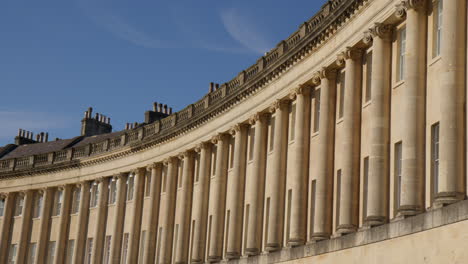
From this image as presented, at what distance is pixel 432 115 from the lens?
28312 millimetres

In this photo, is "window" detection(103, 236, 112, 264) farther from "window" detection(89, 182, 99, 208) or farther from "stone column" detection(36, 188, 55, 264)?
"stone column" detection(36, 188, 55, 264)

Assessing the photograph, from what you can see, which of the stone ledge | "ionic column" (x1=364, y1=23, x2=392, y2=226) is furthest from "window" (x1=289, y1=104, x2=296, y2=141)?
"ionic column" (x1=364, y1=23, x2=392, y2=226)

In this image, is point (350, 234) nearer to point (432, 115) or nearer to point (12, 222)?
point (432, 115)

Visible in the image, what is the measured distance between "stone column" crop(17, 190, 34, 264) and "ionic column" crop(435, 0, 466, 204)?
47.4 meters

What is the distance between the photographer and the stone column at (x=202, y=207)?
161 ft

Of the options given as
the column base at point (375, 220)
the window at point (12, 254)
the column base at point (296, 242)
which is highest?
the column base at point (375, 220)

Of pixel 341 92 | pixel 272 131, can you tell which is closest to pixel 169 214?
pixel 272 131

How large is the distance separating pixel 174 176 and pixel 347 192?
2374cm

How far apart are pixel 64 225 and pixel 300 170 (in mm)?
31393

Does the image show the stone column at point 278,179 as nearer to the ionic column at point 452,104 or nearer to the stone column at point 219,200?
the stone column at point 219,200

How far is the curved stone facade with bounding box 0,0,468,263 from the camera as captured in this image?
27656 mm

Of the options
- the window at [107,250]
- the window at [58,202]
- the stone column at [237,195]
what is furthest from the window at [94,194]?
the stone column at [237,195]

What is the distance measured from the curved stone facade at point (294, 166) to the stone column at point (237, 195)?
0.06m

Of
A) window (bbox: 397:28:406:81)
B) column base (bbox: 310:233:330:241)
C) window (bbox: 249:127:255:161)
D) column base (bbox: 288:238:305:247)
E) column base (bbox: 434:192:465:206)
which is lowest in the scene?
column base (bbox: 288:238:305:247)
